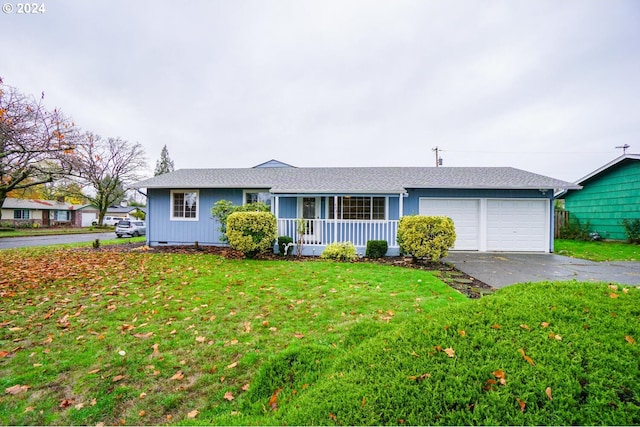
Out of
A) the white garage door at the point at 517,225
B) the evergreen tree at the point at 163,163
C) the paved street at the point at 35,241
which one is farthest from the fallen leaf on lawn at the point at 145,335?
the evergreen tree at the point at 163,163

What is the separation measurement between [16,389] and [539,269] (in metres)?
10.3

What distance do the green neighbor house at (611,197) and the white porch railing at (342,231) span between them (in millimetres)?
12912

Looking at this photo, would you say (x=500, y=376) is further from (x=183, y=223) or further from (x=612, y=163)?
(x=612, y=163)

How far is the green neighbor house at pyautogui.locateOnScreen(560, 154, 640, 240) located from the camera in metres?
13.2

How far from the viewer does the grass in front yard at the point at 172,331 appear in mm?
2363

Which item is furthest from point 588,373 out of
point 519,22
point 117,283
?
point 519,22

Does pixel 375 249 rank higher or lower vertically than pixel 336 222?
lower

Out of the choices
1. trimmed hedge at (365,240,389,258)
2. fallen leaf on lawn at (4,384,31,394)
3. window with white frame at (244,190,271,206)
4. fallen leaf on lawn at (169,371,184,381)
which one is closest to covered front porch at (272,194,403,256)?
trimmed hedge at (365,240,389,258)

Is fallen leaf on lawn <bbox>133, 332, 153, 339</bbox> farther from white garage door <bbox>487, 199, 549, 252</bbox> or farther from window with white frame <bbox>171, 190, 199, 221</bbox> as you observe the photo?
white garage door <bbox>487, 199, 549, 252</bbox>

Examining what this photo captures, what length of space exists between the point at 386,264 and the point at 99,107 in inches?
731

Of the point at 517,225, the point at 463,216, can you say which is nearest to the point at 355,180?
the point at 463,216

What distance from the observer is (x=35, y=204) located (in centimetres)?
3703

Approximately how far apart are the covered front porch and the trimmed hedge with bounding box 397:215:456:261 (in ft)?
4.73

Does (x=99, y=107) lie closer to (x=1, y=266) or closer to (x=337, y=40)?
(x=1, y=266)
